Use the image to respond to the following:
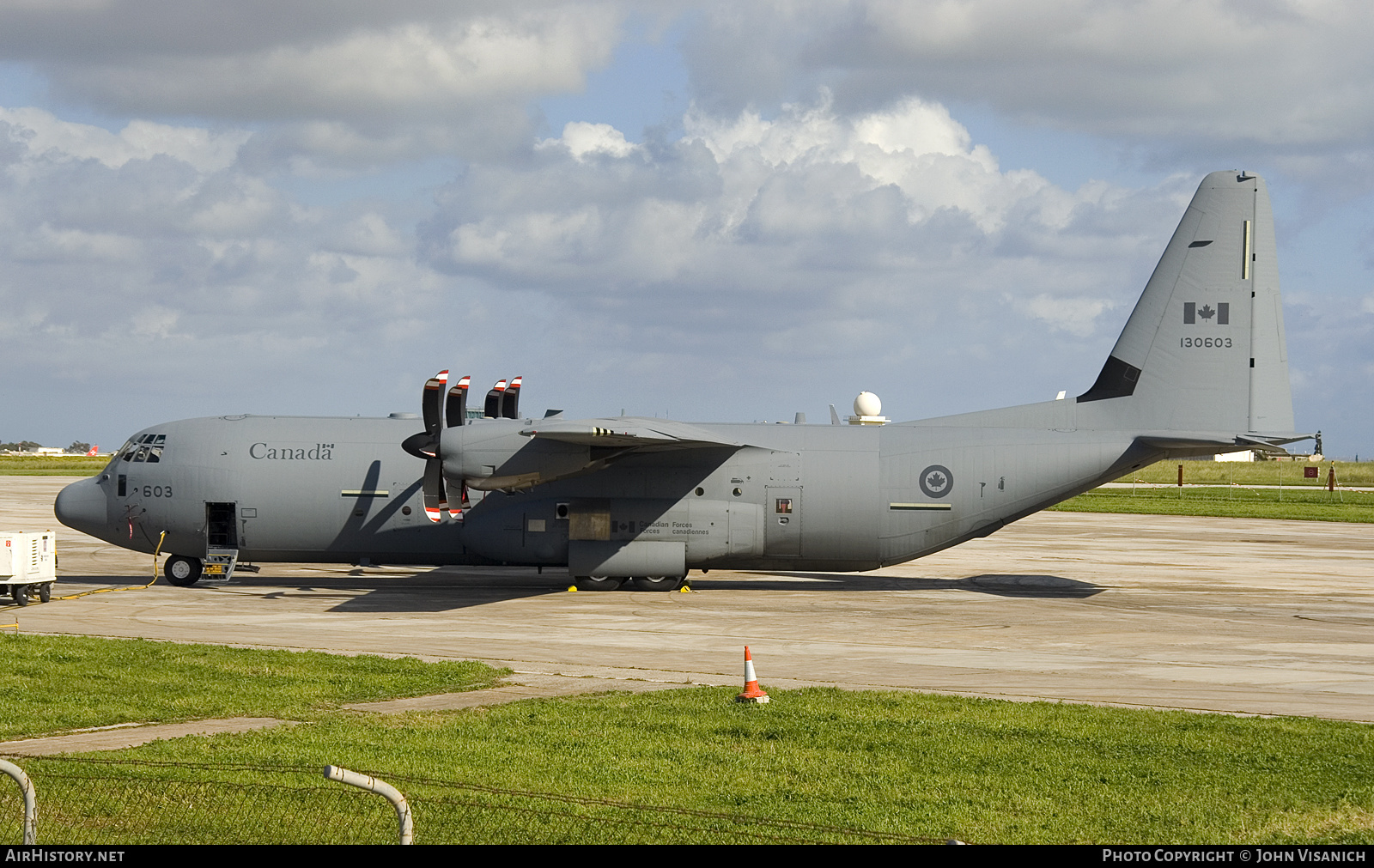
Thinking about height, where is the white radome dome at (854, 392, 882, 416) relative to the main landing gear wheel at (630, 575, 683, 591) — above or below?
above

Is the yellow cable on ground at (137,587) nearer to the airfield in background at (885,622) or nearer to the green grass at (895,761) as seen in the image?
the airfield in background at (885,622)

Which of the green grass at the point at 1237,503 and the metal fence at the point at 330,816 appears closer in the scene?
the metal fence at the point at 330,816

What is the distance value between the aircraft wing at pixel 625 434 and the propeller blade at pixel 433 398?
102 inches

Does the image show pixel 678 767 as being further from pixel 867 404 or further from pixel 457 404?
pixel 867 404

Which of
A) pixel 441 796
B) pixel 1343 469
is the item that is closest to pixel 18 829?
pixel 441 796

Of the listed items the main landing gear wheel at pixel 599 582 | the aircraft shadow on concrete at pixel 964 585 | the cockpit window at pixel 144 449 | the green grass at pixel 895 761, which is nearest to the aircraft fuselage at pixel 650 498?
the cockpit window at pixel 144 449

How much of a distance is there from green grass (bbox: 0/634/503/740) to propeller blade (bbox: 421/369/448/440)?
778 centimetres

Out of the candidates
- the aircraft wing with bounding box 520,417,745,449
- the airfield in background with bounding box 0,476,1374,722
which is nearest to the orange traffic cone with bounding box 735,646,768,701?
the airfield in background with bounding box 0,476,1374,722

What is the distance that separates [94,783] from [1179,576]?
2938 centimetres

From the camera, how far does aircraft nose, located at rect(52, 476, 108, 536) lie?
28516mm

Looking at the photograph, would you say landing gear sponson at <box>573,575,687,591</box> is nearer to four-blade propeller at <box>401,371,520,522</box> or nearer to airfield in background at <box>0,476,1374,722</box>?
airfield in background at <box>0,476,1374,722</box>

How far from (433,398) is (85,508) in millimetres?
10003

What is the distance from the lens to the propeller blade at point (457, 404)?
88.1 ft

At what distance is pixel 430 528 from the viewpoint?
27.8 metres
